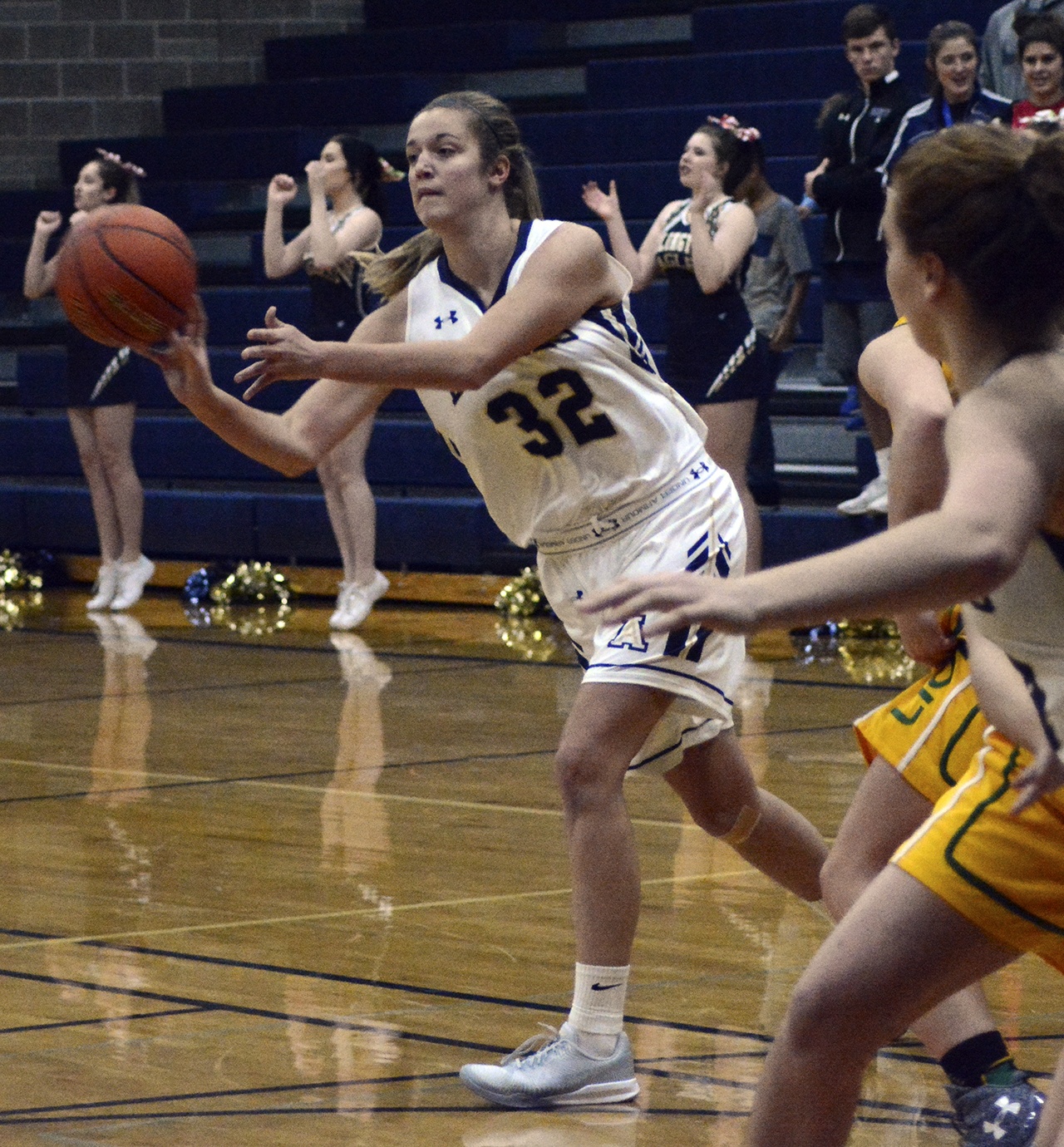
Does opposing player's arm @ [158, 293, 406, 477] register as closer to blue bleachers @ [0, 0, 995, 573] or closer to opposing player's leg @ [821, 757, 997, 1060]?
opposing player's leg @ [821, 757, 997, 1060]

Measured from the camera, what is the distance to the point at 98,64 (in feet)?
44.0

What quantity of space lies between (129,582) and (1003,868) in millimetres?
8084

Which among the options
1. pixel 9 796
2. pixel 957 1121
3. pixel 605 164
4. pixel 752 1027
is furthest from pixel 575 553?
pixel 605 164

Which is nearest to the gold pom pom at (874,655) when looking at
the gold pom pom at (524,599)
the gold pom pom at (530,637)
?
the gold pom pom at (530,637)

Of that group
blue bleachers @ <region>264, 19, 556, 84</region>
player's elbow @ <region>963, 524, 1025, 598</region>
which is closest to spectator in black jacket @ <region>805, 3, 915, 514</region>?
blue bleachers @ <region>264, 19, 556, 84</region>

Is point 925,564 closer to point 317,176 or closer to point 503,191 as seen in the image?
point 503,191

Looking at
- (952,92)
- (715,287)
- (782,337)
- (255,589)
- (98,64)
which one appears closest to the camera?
(952,92)

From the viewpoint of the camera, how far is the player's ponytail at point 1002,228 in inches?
79.1

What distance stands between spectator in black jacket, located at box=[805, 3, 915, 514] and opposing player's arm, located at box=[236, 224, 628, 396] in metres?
4.46

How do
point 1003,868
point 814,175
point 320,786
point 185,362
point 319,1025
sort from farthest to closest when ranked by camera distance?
1. point 814,175
2. point 320,786
3. point 319,1025
4. point 185,362
5. point 1003,868

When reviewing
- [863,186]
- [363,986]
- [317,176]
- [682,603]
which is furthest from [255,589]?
[682,603]

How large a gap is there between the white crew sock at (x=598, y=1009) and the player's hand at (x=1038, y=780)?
1303mm

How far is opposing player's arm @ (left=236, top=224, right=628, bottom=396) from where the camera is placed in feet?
9.94

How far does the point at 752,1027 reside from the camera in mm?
3426
